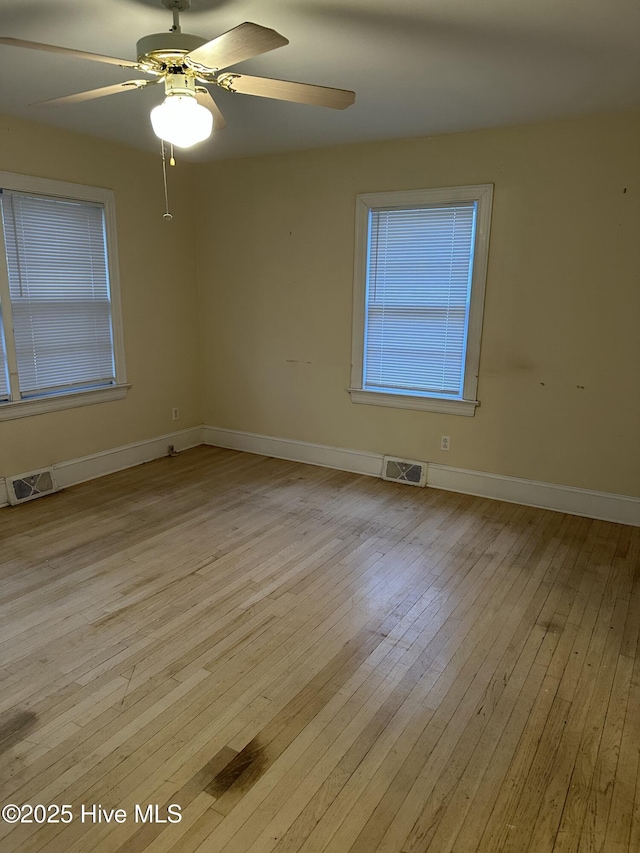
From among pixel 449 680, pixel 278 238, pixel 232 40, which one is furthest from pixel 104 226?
pixel 449 680

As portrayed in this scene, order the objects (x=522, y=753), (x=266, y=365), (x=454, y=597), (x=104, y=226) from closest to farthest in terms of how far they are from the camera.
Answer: (x=522, y=753), (x=454, y=597), (x=104, y=226), (x=266, y=365)

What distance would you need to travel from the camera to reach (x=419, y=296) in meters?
4.19

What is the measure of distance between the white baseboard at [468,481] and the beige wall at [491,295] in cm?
7

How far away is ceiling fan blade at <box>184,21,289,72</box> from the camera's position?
167 cm

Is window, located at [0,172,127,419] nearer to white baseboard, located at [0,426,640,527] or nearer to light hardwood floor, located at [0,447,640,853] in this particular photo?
white baseboard, located at [0,426,640,527]

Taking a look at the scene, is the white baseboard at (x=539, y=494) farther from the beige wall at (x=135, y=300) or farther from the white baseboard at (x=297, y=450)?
the beige wall at (x=135, y=300)

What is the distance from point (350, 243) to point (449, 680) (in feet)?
10.9

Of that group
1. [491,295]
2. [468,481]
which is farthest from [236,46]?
[468,481]

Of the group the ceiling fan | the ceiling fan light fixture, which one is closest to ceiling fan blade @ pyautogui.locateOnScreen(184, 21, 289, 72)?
the ceiling fan

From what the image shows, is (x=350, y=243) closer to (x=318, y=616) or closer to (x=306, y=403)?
→ (x=306, y=403)

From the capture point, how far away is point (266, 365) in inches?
199

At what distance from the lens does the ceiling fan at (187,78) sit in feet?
6.27

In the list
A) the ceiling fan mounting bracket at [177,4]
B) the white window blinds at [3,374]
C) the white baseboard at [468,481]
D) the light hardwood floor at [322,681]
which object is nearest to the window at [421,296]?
the white baseboard at [468,481]

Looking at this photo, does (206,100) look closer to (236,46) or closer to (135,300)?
(236,46)
